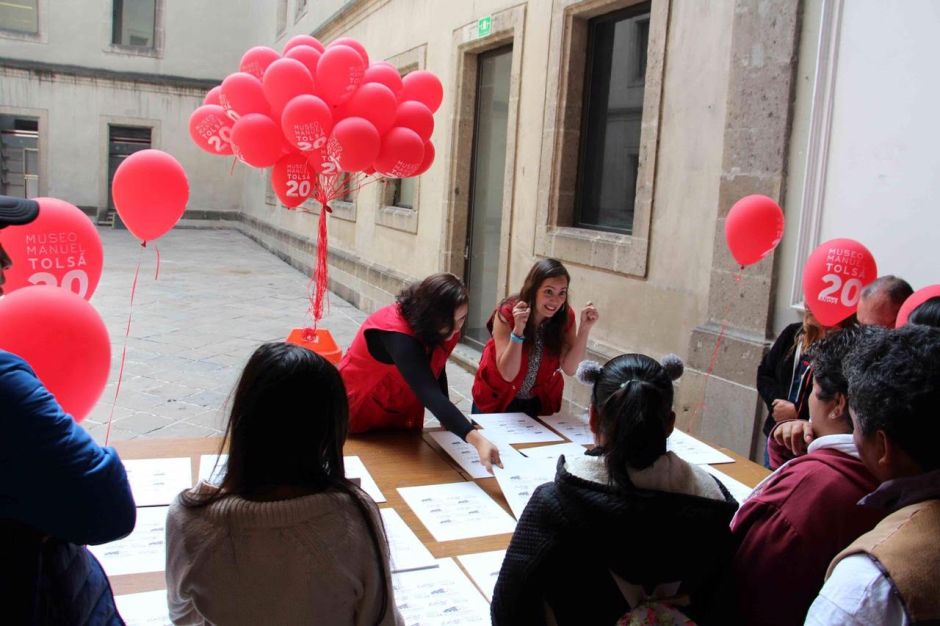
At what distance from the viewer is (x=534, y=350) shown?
3205 millimetres

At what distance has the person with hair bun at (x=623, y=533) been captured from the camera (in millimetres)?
1350

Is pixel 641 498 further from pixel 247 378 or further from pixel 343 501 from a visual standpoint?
pixel 247 378

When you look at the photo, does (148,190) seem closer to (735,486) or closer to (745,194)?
(735,486)

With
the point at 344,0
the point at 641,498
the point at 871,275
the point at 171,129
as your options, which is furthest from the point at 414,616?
the point at 171,129

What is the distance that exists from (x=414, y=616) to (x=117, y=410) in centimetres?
456

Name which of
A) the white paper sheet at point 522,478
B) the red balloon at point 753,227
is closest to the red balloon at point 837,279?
the red balloon at point 753,227

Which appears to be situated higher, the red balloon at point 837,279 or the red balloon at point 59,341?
the red balloon at point 837,279

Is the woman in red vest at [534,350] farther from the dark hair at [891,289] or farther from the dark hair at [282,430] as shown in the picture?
the dark hair at [282,430]

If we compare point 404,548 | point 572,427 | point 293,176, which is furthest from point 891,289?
point 293,176

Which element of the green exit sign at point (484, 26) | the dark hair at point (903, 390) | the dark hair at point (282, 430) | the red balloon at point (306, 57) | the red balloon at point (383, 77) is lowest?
the dark hair at point (282, 430)

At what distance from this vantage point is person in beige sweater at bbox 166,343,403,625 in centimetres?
126

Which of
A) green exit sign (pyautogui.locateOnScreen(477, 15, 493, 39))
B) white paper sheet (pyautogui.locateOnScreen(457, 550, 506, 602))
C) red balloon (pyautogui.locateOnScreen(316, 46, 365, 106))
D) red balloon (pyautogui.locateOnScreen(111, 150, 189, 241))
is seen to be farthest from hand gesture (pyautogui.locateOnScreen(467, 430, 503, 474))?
green exit sign (pyautogui.locateOnScreen(477, 15, 493, 39))

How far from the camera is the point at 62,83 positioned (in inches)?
779

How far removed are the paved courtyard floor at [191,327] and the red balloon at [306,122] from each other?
5.13 feet
